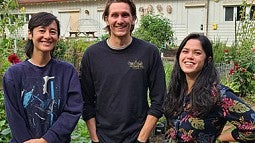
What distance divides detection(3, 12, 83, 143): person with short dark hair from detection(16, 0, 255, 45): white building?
1633cm

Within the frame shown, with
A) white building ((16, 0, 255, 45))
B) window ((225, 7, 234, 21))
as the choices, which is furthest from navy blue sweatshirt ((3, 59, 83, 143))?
window ((225, 7, 234, 21))

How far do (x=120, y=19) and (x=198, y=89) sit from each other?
0.73 m

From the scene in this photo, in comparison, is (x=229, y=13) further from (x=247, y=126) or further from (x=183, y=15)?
(x=247, y=126)

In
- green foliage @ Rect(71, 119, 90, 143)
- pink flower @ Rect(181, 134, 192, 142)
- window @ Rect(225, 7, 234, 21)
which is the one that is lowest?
green foliage @ Rect(71, 119, 90, 143)

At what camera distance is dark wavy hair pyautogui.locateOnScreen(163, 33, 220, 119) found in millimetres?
2180

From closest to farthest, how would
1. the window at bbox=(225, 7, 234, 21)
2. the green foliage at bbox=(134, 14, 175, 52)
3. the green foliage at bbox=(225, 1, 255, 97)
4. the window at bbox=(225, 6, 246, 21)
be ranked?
the green foliage at bbox=(225, 1, 255, 97) < the green foliage at bbox=(134, 14, 175, 52) < the window at bbox=(225, 6, 246, 21) < the window at bbox=(225, 7, 234, 21)

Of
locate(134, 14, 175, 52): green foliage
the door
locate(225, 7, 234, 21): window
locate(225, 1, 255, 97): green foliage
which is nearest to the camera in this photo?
locate(225, 1, 255, 97): green foliage

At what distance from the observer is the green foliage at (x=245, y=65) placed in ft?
27.4

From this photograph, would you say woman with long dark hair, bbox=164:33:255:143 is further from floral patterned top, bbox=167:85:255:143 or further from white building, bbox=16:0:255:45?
white building, bbox=16:0:255:45

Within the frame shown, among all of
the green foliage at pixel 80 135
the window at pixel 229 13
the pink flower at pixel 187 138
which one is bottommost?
the green foliage at pixel 80 135

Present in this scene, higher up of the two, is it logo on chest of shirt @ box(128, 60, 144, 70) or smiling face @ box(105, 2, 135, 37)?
smiling face @ box(105, 2, 135, 37)

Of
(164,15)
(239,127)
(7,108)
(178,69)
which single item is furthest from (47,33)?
(164,15)

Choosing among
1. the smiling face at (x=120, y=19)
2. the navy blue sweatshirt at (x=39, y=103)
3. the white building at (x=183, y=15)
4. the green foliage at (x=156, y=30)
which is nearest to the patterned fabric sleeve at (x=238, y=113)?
the smiling face at (x=120, y=19)

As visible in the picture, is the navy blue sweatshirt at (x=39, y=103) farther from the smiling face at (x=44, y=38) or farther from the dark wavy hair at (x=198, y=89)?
the dark wavy hair at (x=198, y=89)
